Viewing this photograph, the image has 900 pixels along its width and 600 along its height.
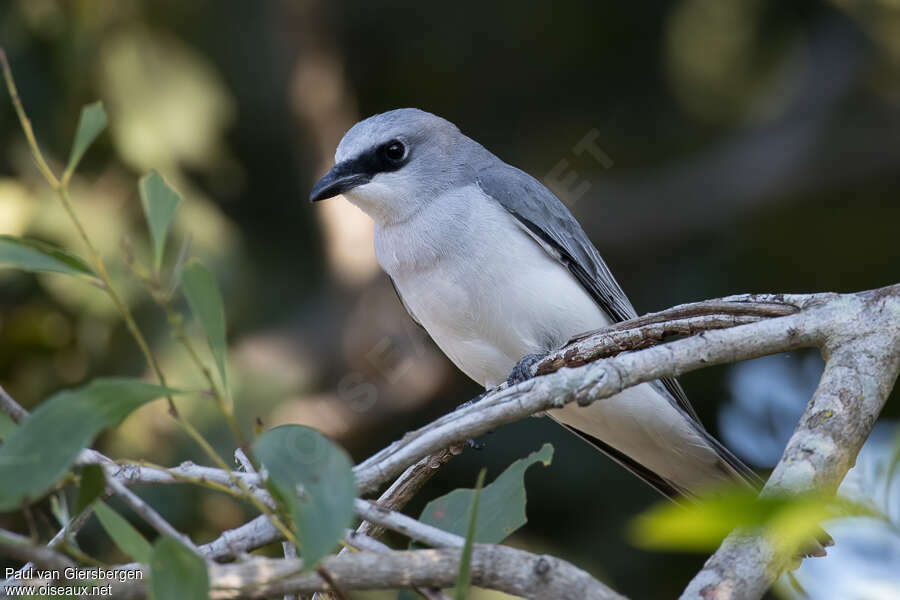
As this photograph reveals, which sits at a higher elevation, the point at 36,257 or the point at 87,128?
the point at 87,128

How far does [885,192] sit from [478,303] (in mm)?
3711

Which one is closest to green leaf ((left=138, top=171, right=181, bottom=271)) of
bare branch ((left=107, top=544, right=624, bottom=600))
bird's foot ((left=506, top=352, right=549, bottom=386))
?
bare branch ((left=107, top=544, right=624, bottom=600))

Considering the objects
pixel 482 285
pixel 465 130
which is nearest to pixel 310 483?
pixel 482 285

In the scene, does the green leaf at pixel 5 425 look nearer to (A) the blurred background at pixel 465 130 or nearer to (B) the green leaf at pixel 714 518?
(B) the green leaf at pixel 714 518

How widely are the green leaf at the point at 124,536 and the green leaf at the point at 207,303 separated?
12.4 inches

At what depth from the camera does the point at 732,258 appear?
5.80m

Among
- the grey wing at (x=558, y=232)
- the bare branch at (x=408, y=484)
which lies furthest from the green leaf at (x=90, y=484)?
the grey wing at (x=558, y=232)

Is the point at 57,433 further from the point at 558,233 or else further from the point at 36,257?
the point at 558,233

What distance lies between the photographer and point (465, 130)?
6656mm

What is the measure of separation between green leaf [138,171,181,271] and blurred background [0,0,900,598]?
284 cm

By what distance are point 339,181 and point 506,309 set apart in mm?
848

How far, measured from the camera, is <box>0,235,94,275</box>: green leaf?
1.50 m

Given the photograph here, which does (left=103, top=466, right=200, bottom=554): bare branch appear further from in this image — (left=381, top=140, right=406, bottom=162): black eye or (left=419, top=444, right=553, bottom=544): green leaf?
(left=381, top=140, right=406, bottom=162): black eye

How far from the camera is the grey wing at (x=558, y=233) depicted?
4.03 metres
